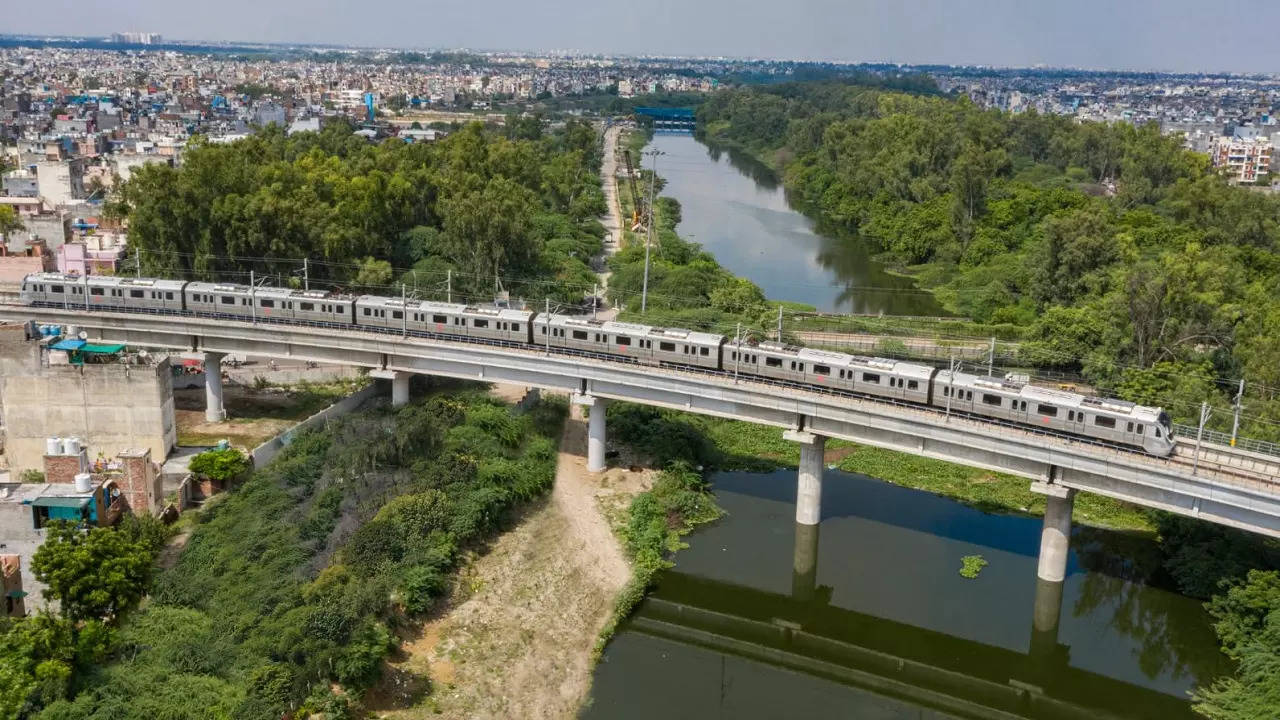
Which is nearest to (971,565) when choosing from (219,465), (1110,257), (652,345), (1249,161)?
(652,345)

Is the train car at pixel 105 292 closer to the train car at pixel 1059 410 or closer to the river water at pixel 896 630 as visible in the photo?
the river water at pixel 896 630

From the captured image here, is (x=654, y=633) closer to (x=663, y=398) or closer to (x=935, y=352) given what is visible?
(x=663, y=398)

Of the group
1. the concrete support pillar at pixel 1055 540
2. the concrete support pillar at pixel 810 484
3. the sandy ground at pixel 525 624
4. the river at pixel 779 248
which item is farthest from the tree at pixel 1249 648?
the river at pixel 779 248

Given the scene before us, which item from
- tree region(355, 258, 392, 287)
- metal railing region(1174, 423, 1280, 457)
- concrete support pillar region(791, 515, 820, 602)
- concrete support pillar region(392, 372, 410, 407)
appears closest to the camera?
metal railing region(1174, 423, 1280, 457)

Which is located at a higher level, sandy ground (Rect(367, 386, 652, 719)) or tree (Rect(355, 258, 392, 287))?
tree (Rect(355, 258, 392, 287))

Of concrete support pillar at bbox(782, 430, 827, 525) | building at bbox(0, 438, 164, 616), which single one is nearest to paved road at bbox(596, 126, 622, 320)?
concrete support pillar at bbox(782, 430, 827, 525)

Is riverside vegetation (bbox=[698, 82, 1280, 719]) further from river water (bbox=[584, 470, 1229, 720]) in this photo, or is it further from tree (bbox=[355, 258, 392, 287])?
tree (bbox=[355, 258, 392, 287])

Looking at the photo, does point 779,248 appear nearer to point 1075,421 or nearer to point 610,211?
point 610,211
